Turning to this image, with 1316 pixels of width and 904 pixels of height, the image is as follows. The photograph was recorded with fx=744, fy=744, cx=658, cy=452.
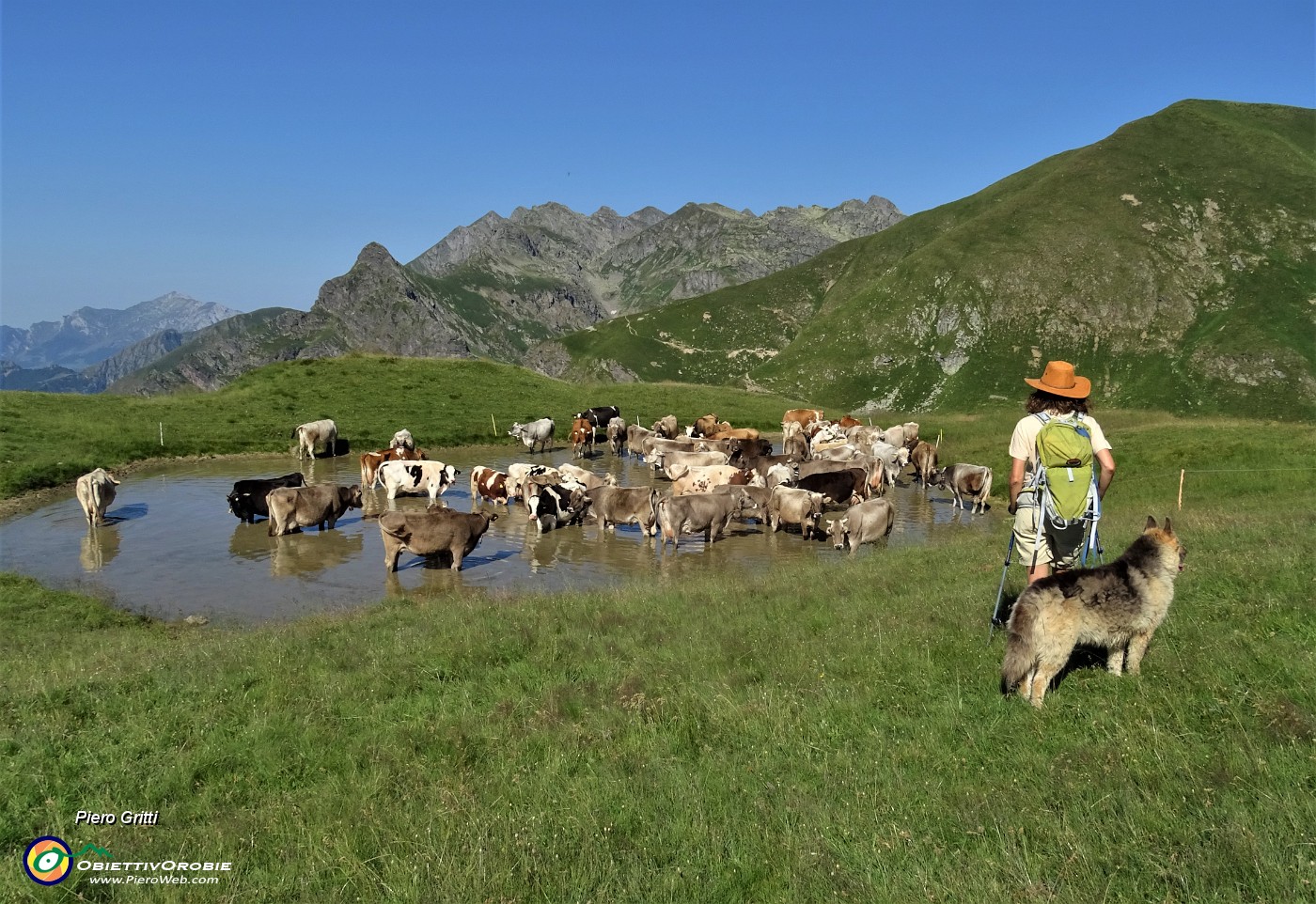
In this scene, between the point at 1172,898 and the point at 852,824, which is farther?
the point at 852,824

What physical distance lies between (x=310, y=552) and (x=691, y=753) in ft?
52.6

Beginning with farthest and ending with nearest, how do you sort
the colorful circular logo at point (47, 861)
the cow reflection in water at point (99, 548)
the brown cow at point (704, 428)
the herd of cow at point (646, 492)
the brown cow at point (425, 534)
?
the brown cow at point (704, 428), the herd of cow at point (646, 492), the cow reflection in water at point (99, 548), the brown cow at point (425, 534), the colorful circular logo at point (47, 861)

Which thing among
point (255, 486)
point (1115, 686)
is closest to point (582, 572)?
point (255, 486)

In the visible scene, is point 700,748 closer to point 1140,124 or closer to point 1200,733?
point 1200,733

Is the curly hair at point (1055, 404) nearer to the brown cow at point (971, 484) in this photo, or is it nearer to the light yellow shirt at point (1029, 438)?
the light yellow shirt at point (1029, 438)

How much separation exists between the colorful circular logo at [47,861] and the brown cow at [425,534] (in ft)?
39.3

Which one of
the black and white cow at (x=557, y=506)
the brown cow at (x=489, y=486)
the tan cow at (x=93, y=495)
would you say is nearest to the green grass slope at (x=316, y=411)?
the tan cow at (x=93, y=495)

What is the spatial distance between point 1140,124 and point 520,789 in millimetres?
191194

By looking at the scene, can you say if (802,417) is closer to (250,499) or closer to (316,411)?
(316,411)

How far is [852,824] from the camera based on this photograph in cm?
496

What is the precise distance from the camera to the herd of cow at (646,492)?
794 inches

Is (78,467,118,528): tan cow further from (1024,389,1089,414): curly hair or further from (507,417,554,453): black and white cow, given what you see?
(1024,389,1089,414): curly hair

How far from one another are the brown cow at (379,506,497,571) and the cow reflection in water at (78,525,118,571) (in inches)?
263

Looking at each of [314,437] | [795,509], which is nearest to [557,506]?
[795,509]
